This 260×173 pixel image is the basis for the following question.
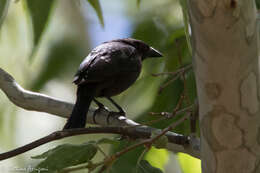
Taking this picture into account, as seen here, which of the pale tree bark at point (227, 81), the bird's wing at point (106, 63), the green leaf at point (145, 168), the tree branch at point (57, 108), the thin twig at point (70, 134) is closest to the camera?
the pale tree bark at point (227, 81)

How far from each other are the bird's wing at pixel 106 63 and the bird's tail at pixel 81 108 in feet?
0.42

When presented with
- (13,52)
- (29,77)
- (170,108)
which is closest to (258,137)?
(170,108)

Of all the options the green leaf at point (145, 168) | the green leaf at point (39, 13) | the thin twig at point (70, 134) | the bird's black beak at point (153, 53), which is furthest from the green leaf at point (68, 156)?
the bird's black beak at point (153, 53)

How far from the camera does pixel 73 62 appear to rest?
5.74 m

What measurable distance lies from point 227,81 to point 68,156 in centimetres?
79

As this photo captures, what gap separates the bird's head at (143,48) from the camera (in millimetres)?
4152

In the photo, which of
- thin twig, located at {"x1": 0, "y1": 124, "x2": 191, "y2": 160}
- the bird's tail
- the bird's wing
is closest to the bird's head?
the bird's wing

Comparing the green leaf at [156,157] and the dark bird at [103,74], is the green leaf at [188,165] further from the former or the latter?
the dark bird at [103,74]

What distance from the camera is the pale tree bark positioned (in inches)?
59.7

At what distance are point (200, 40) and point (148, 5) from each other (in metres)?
3.68

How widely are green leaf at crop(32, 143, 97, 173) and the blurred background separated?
361mm

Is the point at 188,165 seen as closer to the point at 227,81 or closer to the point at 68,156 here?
the point at 68,156

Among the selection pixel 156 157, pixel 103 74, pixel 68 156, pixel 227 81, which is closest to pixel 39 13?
pixel 103 74

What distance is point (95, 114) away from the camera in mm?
3256
